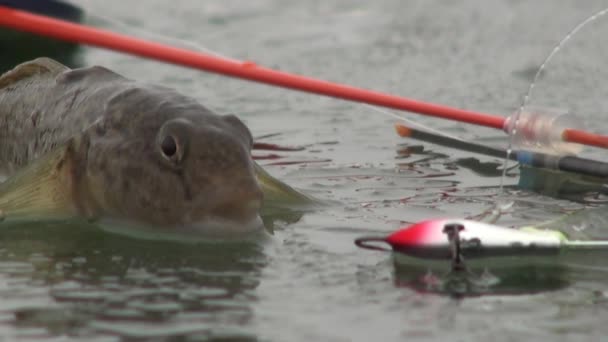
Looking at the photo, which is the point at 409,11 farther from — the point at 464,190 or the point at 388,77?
the point at 464,190

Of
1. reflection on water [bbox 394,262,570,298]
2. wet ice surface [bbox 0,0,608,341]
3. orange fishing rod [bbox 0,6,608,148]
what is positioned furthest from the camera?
orange fishing rod [bbox 0,6,608,148]

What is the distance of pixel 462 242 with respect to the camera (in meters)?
4.32

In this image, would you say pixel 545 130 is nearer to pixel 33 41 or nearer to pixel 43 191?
pixel 43 191

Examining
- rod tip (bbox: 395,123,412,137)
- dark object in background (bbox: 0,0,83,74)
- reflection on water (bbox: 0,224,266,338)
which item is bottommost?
reflection on water (bbox: 0,224,266,338)

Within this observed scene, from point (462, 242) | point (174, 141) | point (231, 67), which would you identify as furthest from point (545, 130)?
point (174, 141)

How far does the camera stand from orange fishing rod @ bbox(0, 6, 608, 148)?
22.2 feet

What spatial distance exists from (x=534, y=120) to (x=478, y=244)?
216 cm

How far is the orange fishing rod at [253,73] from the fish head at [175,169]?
6.51 feet

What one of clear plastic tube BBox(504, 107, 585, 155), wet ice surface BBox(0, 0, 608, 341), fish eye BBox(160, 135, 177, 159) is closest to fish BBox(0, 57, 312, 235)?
fish eye BBox(160, 135, 177, 159)

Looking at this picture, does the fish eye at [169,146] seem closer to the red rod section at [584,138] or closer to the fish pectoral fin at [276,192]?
the fish pectoral fin at [276,192]

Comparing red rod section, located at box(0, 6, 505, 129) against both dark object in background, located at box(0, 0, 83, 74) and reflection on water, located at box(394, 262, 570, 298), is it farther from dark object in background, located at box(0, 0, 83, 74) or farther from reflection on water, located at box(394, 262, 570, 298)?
reflection on water, located at box(394, 262, 570, 298)

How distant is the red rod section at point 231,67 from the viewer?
22.3 feet

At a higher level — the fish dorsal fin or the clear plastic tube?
the fish dorsal fin

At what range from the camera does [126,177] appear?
4867 mm
